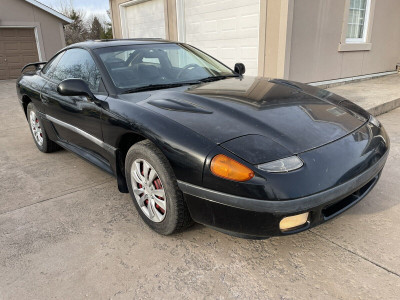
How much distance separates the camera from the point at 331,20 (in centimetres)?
730

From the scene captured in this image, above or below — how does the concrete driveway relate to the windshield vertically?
below

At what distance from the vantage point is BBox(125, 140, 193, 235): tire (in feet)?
7.19

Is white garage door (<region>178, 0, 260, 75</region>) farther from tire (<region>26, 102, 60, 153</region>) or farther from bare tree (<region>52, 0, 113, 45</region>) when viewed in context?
bare tree (<region>52, 0, 113, 45</region>)

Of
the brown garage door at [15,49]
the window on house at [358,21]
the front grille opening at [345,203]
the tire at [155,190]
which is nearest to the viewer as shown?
the front grille opening at [345,203]

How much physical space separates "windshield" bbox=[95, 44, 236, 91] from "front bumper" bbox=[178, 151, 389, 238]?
4.33ft

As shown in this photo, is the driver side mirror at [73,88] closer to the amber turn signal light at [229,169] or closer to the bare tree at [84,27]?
the amber turn signal light at [229,169]

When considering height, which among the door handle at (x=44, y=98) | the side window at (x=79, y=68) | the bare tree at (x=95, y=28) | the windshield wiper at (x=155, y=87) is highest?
the bare tree at (x=95, y=28)

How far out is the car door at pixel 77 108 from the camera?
2895mm

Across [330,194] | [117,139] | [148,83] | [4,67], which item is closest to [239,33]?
[148,83]

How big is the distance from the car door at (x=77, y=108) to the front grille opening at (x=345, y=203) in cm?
182

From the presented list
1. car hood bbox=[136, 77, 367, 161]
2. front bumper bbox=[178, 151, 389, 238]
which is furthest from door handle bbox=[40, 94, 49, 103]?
front bumper bbox=[178, 151, 389, 238]

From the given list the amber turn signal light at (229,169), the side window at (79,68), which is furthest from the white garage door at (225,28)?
the amber turn signal light at (229,169)

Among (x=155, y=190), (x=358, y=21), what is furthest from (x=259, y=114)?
(x=358, y=21)

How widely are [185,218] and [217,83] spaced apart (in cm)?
143
